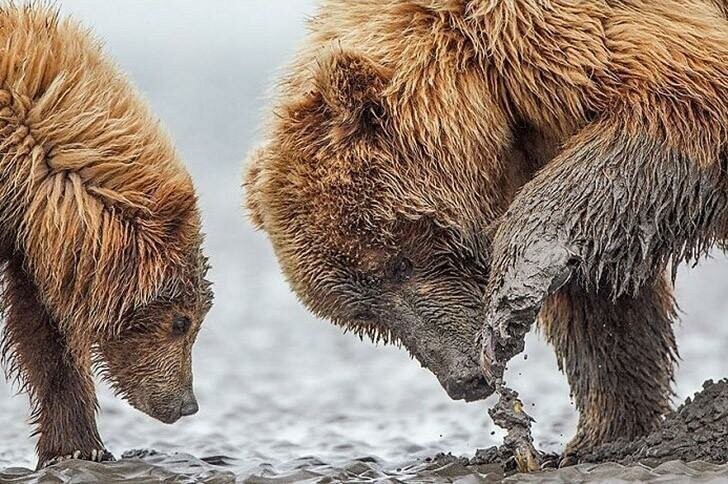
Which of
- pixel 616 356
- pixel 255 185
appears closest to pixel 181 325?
pixel 255 185

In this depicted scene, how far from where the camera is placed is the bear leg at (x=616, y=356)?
8.66 m

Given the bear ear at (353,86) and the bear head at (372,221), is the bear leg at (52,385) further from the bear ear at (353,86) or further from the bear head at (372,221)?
the bear ear at (353,86)

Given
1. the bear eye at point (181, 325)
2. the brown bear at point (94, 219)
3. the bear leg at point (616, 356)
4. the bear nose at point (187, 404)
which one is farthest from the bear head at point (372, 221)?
the bear leg at point (616, 356)

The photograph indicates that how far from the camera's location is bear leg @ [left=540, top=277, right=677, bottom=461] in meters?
8.66

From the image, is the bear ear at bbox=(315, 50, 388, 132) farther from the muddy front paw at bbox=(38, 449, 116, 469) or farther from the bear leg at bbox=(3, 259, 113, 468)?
the muddy front paw at bbox=(38, 449, 116, 469)

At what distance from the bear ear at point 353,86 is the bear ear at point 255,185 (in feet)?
1.69

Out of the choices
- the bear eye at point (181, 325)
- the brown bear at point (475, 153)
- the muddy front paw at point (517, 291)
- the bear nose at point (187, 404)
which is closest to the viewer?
the muddy front paw at point (517, 291)

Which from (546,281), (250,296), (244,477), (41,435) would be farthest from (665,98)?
(250,296)

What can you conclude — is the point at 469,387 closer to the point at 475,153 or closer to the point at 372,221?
the point at 372,221

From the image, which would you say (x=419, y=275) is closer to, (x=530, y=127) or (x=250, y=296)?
(x=530, y=127)

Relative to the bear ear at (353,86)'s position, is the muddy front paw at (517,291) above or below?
below

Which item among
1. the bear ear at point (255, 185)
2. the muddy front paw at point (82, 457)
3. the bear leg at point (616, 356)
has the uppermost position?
the bear ear at point (255, 185)

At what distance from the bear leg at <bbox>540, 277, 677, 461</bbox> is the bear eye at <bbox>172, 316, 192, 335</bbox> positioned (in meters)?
1.93

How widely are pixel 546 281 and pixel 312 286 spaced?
46.0 inches
